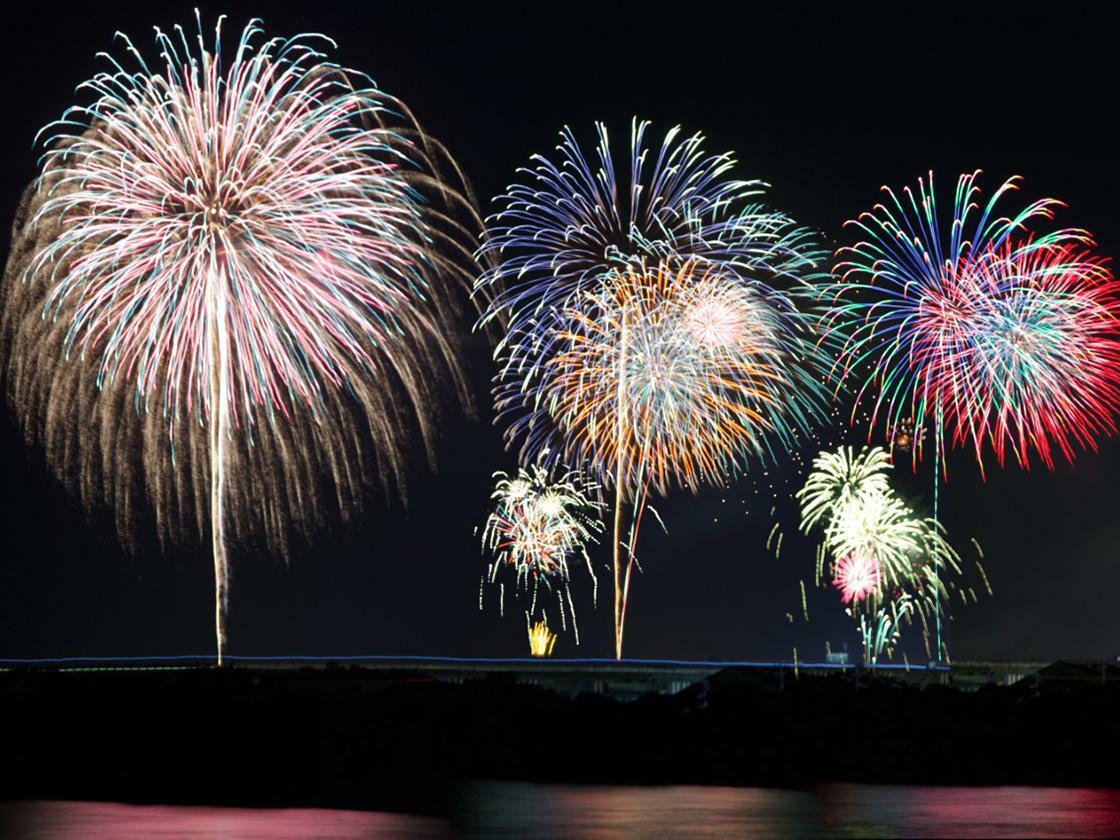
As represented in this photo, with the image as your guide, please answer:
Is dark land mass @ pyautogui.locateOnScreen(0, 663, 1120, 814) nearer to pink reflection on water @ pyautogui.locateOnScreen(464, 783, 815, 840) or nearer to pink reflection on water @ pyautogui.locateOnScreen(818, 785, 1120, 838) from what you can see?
pink reflection on water @ pyautogui.locateOnScreen(464, 783, 815, 840)

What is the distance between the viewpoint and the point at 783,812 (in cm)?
2259

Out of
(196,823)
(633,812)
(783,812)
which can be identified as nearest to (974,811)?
(783,812)

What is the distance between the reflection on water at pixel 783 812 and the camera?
66.0 ft

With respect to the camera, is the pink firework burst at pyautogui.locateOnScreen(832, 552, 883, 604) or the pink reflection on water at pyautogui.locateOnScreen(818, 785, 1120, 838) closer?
the pink reflection on water at pyautogui.locateOnScreen(818, 785, 1120, 838)

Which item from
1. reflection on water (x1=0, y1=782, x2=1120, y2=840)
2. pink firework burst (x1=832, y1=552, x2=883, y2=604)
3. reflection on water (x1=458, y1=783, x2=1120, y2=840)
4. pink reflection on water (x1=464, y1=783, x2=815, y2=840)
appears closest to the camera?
reflection on water (x1=0, y1=782, x2=1120, y2=840)

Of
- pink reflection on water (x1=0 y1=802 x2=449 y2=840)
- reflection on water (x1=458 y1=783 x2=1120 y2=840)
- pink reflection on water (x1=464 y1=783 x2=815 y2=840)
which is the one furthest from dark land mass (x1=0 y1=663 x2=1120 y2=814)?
pink reflection on water (x1=0 y1=802 x2=449 y2=840)

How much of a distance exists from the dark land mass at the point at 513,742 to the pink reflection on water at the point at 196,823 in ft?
6.33

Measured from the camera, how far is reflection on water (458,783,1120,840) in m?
20.1

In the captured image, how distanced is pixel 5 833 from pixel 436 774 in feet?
34.8

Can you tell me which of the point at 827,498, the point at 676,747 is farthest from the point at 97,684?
the point at 827,498

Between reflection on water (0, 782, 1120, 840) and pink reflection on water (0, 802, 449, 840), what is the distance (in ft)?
0.05

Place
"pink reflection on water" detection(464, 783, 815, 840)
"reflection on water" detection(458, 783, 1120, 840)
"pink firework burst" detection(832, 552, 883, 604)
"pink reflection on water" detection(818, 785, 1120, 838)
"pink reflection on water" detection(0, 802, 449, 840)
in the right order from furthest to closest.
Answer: "pink firework burst" detection(832, 552, 883, 604) < "pink reflection on water" detection(818, 785, 1120, 838) < "reflection on water" detection(458, 783, 1120, 840) < "pink reflection on water" detection(464, 783, 815, 840) < "pink reflection on water" detection(0, 802, 449, 840)

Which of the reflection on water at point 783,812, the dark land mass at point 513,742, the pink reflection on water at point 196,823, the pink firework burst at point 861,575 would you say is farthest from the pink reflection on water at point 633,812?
the pink firework burst at point 861,575

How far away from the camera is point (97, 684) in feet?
127
